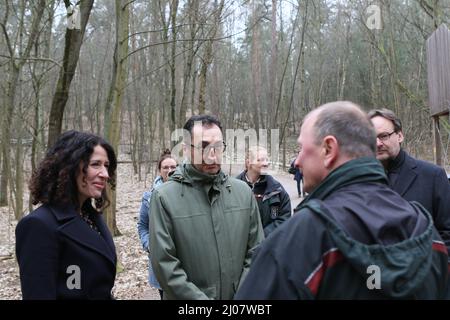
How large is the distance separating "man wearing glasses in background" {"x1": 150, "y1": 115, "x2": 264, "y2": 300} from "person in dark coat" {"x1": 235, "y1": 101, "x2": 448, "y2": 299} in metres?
1.25

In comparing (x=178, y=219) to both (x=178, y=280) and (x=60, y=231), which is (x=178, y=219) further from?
(x=60, y=231)

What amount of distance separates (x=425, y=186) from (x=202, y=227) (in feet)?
4.96

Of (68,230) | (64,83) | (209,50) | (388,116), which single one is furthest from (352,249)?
(209,50)

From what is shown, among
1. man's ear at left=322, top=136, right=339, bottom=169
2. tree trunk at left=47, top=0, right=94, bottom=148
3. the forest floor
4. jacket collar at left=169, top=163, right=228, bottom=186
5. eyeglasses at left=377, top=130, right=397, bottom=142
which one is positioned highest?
tree trunk at left=47, top=0, right=94, bottom=148

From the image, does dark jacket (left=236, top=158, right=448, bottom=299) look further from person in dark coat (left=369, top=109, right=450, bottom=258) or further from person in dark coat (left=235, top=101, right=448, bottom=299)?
person in dark coat (left=369, top=109, right=450, bottom=258)

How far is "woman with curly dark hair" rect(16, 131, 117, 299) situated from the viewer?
1868mm

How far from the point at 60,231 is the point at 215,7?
345 inches

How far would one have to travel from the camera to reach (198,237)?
2.46 meters

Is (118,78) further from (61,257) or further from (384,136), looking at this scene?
(61,257)

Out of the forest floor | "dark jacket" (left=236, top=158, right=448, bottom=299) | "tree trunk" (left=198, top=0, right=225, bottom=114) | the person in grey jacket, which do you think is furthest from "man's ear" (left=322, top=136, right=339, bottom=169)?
"tree trunk" (left=198, top=0, right=225, bottom=114)

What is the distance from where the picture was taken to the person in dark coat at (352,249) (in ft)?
3.71
